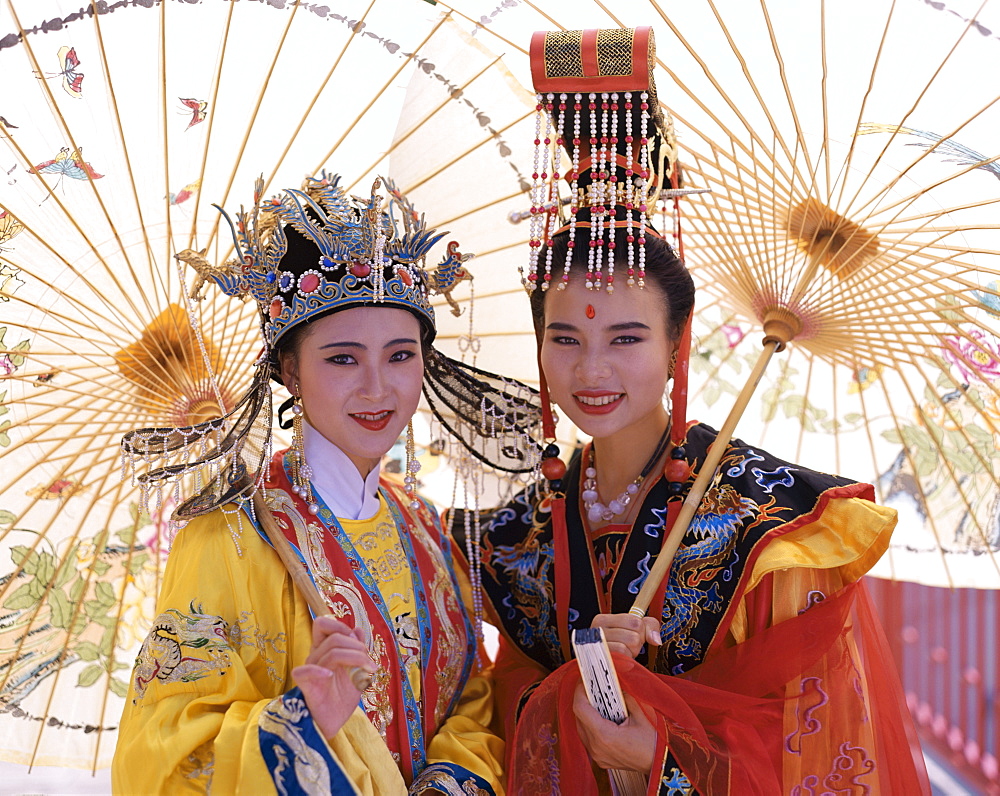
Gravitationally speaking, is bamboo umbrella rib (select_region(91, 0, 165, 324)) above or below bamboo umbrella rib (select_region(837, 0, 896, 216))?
below

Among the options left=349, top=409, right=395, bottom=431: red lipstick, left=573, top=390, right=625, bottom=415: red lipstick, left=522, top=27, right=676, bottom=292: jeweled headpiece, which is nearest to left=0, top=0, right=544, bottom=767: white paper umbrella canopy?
left=349, top=409, right=395, bottom=431: red lipstick

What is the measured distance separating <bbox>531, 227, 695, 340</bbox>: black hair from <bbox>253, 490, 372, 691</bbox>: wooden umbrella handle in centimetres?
88

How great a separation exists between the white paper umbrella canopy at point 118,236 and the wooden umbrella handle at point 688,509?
3.53ft

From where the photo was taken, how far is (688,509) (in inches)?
95.8

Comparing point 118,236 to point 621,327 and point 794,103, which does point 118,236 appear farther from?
point 794,103

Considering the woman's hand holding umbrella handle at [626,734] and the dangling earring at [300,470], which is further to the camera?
the dangling earring at [300,470]

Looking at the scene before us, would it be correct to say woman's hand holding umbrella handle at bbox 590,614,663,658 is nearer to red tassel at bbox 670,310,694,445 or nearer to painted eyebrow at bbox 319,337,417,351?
red tassel at bbox 670,310,694,445

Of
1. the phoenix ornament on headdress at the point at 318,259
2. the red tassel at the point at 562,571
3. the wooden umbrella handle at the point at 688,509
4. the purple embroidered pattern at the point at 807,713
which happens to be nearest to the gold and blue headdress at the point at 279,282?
the phoenix ornament on headdress at the point at 318,259

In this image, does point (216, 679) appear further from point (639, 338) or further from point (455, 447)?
point (639, 338)

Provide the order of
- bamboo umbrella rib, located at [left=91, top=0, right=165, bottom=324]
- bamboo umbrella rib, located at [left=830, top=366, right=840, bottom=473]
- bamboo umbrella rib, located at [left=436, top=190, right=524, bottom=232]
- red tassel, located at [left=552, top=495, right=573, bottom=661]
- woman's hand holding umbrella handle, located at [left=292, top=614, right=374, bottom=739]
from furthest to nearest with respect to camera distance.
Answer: bamboo umbrella rib, located at [left=830, top=366, right=840, bottom=473] → bamboo umbrella rib, located at [left=436, top=190, right=524, bottom=232] → red tassel, located at [left=552, top=495, right=573, bottom=661] → bamboo umbrella rib, located at [left=91, top=0, right=165, bottom=324] → woman's hand holding umbrella handle, located at [left=292, top=614, right=374, bottom=739]

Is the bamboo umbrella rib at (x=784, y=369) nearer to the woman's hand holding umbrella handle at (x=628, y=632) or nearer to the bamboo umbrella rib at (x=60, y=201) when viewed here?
the woman's hand holding umbrella handle at (x=628, y=632)

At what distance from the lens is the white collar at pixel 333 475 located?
2.46 meters

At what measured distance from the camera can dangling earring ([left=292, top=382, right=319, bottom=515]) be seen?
243 centimetres

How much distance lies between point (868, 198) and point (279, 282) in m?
1.45
